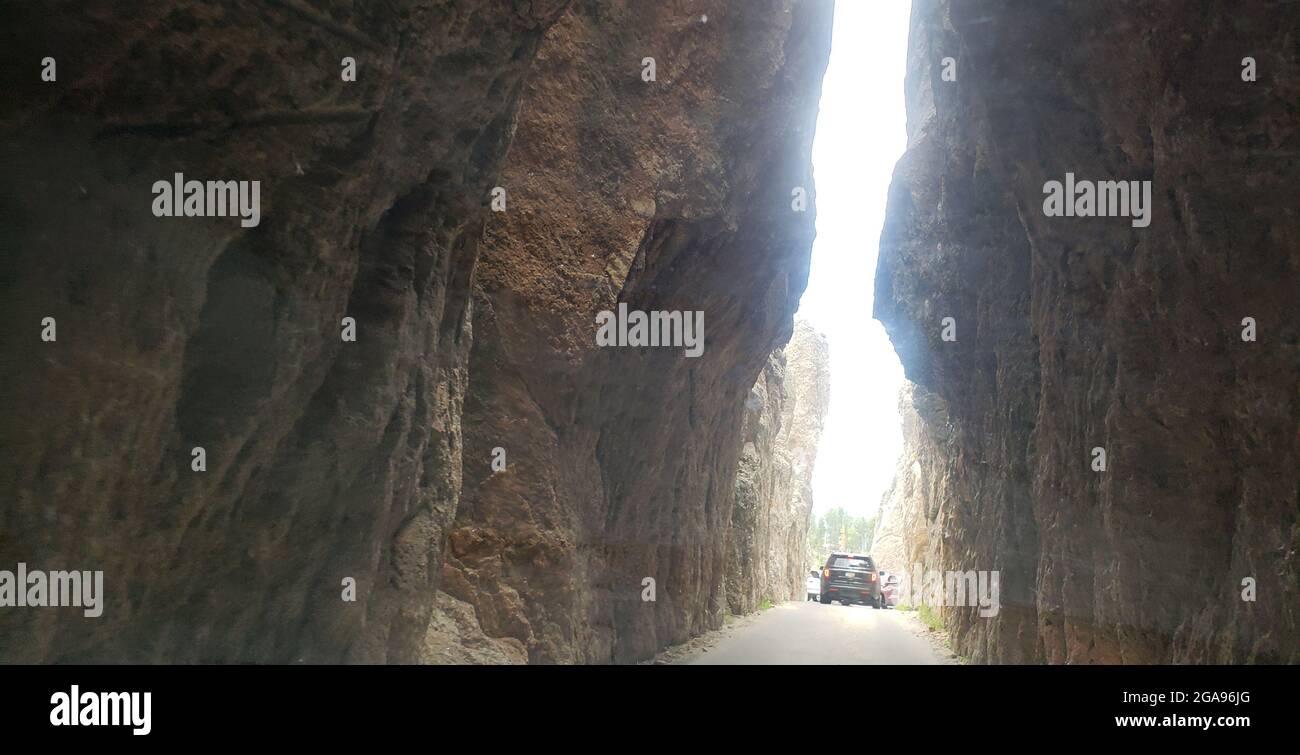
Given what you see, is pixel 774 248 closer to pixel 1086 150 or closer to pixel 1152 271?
pixel 1086 150

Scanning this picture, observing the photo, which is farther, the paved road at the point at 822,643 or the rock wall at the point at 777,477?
the rock wall at the point at 777,477

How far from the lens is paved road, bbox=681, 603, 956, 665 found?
14117 mm

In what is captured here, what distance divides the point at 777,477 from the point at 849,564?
6977mm

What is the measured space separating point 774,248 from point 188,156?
38.7 ft

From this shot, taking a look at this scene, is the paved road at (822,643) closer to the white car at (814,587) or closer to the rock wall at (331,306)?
the rock wall at (331,306)

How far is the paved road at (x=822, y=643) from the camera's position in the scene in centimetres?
1412

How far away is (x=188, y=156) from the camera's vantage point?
189 inches

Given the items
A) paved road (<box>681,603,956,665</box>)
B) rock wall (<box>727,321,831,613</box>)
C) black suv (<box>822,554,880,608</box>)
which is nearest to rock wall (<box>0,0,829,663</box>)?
paved road (<box>681,603,956,665</box>)

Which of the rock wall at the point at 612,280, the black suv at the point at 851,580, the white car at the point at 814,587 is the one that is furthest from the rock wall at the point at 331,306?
the white car at the point at 814,587

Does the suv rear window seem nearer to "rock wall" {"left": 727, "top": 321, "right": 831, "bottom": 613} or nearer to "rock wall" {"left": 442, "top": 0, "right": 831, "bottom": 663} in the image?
"rock wall" {"left": 727, "top": 321, "right": 831, "bottom": 613}

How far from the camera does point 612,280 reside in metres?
11.1

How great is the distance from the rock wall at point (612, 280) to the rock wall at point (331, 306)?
0.05m

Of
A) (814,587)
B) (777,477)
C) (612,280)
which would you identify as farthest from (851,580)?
(612,280)

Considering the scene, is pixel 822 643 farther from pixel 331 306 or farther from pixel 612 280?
pixel 331 306
